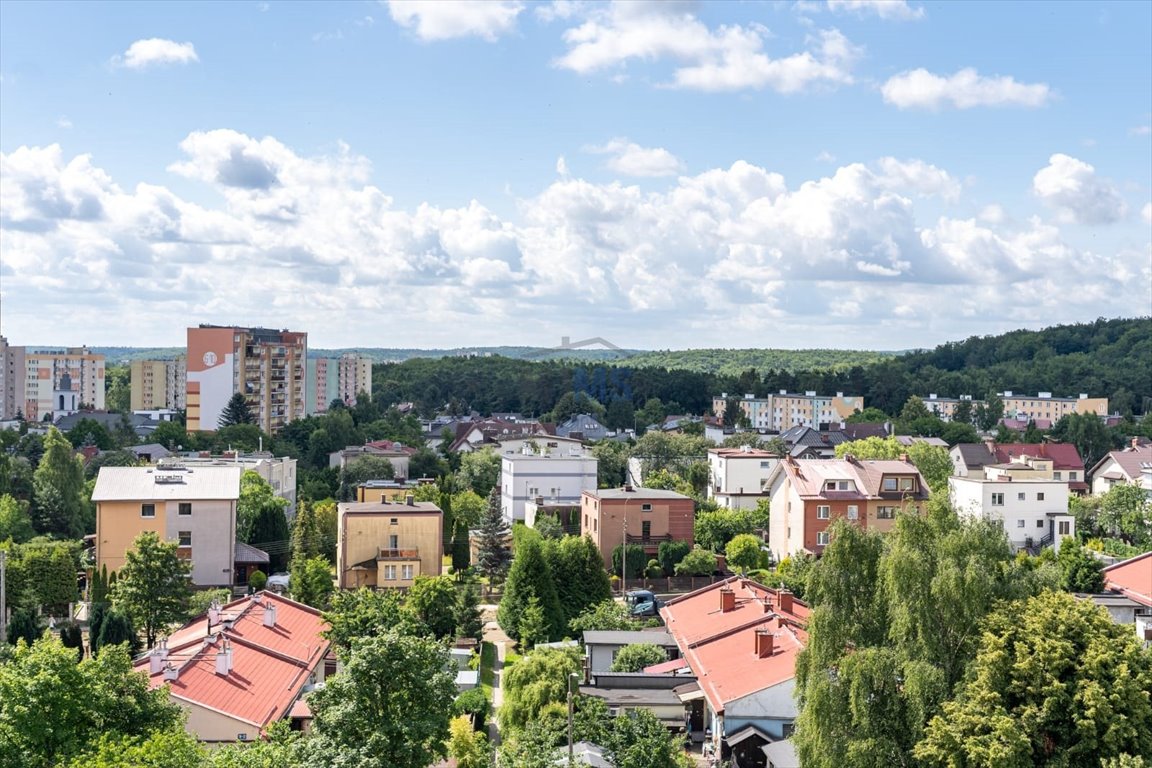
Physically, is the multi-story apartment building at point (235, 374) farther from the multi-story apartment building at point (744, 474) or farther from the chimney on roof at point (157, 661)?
the chimney on roof at point (157, 661)

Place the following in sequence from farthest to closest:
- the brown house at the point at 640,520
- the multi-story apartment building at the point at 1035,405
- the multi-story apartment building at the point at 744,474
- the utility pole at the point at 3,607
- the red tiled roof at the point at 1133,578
Answer: 1. the multi-story apartment building at the point at 1035,405
2. the multi-story apartment building at the point at 744,474
3. the brown house at the point at 640,520
4. the red tiled roof at the point at 1133,578
5. the utility pole at the point at 3,607

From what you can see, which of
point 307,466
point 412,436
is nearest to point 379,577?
point 307,466

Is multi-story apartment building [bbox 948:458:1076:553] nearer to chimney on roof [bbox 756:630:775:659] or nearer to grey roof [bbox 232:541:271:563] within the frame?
chimney on roof [bbox 756:630:775:659]

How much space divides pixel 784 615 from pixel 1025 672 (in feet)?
39.1

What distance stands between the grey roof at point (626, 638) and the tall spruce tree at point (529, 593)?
295 centimetres

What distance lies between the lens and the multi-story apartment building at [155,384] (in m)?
146

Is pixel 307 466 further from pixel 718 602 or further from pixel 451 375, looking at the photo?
pixel 451 375

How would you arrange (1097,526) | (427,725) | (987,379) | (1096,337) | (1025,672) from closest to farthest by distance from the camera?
(427,725)
(1025,672)
(1097,526)
(987,379)
(1096,337)

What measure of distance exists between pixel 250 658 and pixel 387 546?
667 inches

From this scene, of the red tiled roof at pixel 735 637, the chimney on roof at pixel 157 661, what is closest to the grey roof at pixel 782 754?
the red tiled roof at pixel 735 637

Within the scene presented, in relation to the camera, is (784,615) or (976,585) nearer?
(976,585)

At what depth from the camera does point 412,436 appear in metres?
100

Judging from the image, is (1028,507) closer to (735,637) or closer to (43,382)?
Result: (735,637)

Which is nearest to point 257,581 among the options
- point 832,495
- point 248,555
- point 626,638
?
point 248,555
